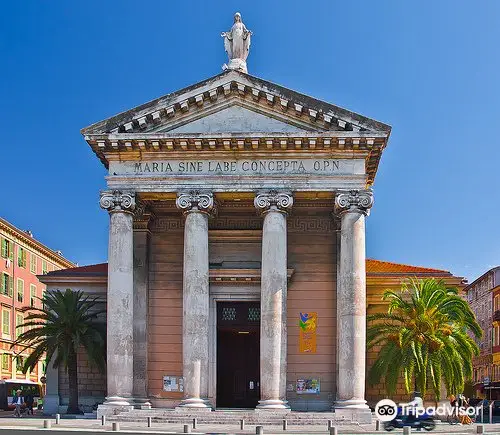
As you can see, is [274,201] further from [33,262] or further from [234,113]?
[33,262]

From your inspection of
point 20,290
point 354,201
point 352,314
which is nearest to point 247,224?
point 354,201

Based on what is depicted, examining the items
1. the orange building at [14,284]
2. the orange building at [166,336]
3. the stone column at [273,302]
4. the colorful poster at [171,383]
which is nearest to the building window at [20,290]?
the orange building at [14,284]

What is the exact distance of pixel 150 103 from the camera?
123 ft

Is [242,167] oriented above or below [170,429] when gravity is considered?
above

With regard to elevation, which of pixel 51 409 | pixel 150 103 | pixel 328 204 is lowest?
pixel 51 409

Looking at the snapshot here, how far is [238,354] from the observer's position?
43.2 m

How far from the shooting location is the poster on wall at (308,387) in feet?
130

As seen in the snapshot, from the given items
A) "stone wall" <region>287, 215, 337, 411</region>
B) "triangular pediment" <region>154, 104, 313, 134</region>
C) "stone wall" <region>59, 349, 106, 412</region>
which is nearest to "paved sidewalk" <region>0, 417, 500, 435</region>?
"stone wall" <region>287, 215, 337, 411</region>

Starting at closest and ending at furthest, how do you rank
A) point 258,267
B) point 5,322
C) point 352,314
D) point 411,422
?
point 411,422
point 352,314
point 258,267
point 5,322

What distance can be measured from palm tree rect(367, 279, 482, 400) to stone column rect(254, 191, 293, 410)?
197 inches

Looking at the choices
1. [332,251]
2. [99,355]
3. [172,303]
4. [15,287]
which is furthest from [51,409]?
[15,287]

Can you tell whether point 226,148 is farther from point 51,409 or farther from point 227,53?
point 51,409

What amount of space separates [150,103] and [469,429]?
18.8m

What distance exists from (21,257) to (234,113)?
4411 centimetres
